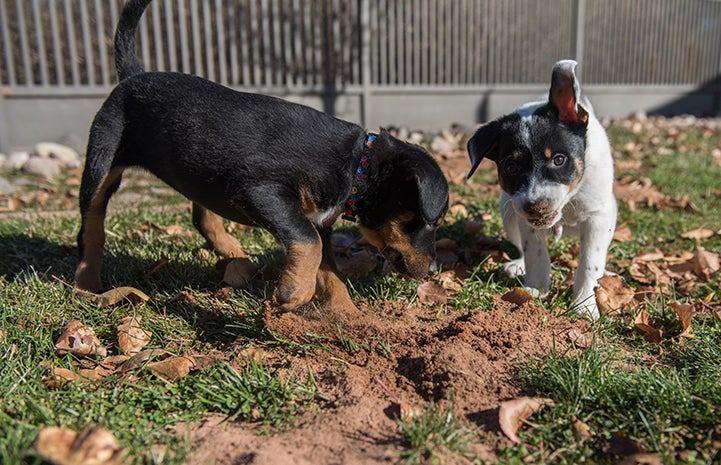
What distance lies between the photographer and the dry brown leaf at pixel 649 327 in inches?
110

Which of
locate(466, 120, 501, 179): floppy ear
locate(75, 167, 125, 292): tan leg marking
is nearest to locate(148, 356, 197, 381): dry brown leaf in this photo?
locate(75, 167, 125, 292): tan leg marking

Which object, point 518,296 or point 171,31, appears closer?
Result: point 518,296

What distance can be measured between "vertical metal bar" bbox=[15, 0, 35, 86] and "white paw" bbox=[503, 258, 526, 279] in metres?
8.01

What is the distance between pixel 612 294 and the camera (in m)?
3.16

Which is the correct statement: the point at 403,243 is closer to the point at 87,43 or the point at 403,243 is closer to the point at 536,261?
the point at 536,261

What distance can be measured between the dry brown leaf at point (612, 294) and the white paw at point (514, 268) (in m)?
0.57

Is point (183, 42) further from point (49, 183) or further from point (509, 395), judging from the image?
point (509, 395)

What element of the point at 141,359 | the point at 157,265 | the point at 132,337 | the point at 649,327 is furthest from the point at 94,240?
the point at 649,327

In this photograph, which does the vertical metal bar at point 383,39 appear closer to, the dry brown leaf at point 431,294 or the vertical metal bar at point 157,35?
the vertical metal bar at point 157,35

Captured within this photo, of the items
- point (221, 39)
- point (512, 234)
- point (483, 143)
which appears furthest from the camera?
point (221, 39)

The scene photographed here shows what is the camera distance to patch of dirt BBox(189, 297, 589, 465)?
2.00 meters

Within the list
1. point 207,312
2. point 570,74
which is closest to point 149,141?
point 207,312

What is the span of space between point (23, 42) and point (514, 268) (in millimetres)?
8157

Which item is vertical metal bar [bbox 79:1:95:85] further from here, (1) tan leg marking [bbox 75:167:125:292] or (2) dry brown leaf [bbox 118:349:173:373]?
(2) dry brown leaf [bbox 118:349:173:373]
